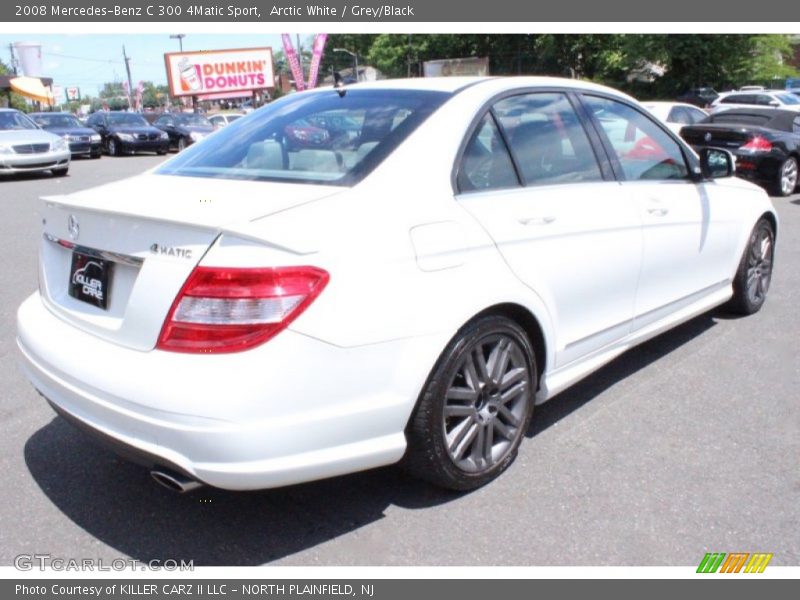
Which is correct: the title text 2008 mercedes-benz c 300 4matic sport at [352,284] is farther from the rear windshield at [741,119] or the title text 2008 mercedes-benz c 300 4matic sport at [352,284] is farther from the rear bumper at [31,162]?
the rear bumper at [31,162]

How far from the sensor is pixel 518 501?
10.2 feet

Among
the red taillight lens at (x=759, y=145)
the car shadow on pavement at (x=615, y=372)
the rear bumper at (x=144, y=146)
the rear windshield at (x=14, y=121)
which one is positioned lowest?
the rear bumper at (x=144, y=146)

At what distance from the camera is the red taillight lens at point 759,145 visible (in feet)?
38.7

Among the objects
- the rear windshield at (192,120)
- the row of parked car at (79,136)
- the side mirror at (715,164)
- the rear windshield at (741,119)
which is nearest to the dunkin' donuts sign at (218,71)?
the row of parked car at (79,136)

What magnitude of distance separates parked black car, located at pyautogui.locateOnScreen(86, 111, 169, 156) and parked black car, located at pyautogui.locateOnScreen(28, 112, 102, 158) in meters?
1.05

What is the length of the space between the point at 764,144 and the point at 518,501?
10.7m

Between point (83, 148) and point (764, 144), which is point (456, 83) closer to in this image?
point (764, 144)

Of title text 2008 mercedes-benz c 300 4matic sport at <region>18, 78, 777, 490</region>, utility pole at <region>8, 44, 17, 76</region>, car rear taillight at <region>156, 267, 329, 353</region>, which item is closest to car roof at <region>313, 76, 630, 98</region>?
title text 2008 mercedes-benz c 300 4matic sport at <region>18, 78, 777, 490</region>

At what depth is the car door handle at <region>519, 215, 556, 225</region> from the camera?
3.22m

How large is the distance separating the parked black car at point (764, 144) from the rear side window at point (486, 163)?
967 cm

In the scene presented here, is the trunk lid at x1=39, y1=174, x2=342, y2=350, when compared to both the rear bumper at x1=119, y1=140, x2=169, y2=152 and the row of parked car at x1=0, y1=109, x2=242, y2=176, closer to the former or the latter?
the row of parked car at x1=0, y1=109, x2=242, y2=176

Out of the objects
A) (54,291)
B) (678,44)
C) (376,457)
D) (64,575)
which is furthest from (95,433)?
(678,44)

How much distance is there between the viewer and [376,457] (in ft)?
8.93

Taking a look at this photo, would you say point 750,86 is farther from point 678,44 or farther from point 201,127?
point 201,127
